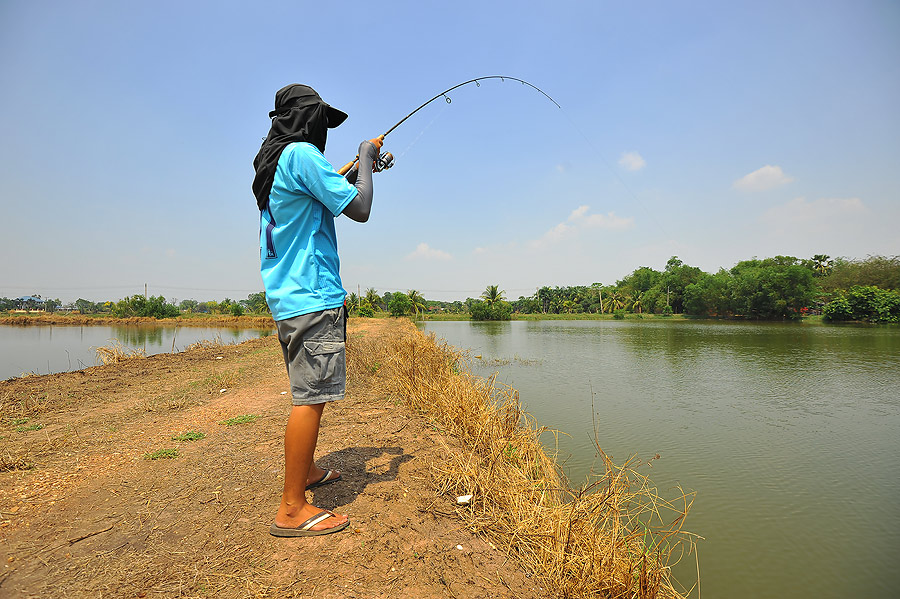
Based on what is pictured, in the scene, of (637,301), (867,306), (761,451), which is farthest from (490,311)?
(761,451)

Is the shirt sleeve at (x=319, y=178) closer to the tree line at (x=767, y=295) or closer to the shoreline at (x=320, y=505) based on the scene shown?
the shoreline at (x=320, y=505)

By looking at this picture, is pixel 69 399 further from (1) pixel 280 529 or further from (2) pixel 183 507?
(1) pixel 280 529

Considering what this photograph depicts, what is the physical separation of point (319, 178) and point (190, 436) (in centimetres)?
264

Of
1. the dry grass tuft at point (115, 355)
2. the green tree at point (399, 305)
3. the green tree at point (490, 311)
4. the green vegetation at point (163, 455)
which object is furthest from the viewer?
the green tree at point (490, 311)

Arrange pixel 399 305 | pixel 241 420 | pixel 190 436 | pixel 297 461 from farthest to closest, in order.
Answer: pixel 399 305 → pixel 241 420 → pixel 190 436 → pixel 297 461

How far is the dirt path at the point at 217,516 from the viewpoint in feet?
5.02

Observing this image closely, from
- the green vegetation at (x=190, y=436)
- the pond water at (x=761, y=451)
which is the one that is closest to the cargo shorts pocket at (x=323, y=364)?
the green vegetation at (x=190, y=436)

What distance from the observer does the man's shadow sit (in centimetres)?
224

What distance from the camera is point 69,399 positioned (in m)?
4.90

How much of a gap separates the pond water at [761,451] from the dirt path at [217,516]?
2.01 m

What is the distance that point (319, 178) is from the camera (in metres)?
1.76

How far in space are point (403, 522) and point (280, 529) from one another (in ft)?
1.88

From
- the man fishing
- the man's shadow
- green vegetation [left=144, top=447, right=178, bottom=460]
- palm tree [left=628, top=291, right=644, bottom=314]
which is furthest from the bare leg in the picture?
palm tree [left=628, top=291, right=644, bottom=314]

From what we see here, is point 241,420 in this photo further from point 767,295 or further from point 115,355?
point 767,295
